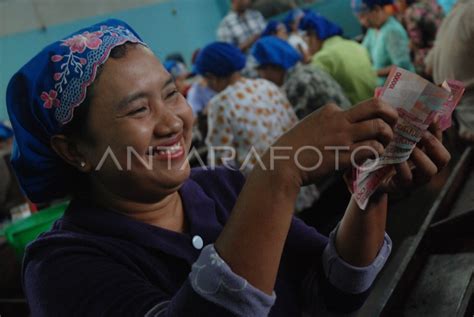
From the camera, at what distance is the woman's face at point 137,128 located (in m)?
0.97

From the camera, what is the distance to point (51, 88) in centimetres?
99

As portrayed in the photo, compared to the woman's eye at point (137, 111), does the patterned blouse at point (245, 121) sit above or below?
below

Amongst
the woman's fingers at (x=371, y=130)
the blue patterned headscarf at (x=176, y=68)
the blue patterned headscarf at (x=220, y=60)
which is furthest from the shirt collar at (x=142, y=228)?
the blue patterned headscarf at (x=176, y=68)

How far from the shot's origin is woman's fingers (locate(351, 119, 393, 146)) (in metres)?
0.78

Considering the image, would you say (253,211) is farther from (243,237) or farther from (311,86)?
(311,86)

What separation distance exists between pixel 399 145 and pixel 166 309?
1.86 feet

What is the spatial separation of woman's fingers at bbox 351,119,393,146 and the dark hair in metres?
0.54

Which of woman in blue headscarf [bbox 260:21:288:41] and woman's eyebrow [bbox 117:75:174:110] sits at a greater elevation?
woman's eyebrow [bbox 117:75:174:110]

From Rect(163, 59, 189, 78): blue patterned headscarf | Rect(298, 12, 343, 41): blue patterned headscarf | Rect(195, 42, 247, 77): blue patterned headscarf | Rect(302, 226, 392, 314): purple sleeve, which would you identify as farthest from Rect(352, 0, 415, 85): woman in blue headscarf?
Rect(302, 226, 392, 314): purple sleeve

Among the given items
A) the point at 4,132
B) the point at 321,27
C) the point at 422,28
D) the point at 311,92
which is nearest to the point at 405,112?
the point at 311,92

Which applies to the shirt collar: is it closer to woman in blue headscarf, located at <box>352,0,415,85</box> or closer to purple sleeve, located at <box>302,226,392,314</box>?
purple sleeve, located at <box>302,226,392,314</box>

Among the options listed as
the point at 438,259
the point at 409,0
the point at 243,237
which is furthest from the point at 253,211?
the point at 409,0

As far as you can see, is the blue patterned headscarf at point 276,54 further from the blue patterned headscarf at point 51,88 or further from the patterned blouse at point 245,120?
the blue patterned headscarf at point 51,88

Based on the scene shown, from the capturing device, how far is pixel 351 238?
113 centimetres
